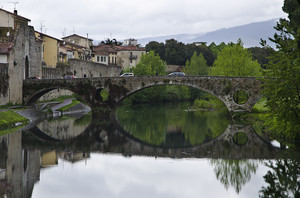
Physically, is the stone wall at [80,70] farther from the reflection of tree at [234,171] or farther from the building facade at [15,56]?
the reflection of tree at [234,171]

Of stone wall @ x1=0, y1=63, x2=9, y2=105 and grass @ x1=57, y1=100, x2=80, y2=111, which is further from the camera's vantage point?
grass @ x1=57, y1=100, x2=80, y2=111

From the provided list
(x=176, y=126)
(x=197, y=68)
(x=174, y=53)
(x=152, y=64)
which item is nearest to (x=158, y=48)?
(x=174, y=53)

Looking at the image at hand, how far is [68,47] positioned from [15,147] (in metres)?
66.7

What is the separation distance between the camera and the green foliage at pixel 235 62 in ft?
230

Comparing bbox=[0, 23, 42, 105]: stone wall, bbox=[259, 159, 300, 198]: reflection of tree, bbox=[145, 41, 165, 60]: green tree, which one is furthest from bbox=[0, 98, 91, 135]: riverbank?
bbox=[145, 41, 165, 60]: green tree

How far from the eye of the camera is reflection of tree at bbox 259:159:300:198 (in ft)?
86.0

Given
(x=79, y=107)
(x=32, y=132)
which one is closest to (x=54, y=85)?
(x=79, y=107)

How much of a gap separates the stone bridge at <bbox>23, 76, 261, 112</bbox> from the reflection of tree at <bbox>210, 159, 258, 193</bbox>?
2988 cm

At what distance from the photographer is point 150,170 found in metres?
33.6

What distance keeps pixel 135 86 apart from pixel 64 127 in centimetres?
1729

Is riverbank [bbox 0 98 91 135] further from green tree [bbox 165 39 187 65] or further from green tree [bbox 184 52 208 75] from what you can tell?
green tree [bbox 165 39 187 65]

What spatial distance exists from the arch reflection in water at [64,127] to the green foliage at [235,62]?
2107 cm

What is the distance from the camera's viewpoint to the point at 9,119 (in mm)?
53469

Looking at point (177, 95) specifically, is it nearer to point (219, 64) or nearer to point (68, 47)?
point (68, 47)
